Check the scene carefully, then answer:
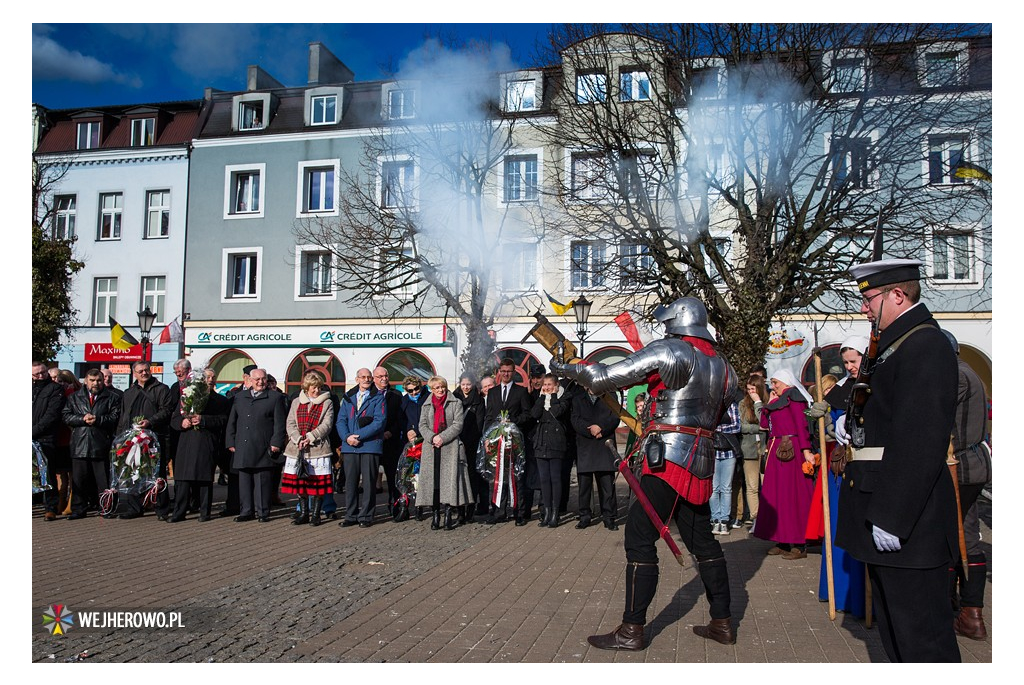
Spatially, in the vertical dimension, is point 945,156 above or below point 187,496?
above

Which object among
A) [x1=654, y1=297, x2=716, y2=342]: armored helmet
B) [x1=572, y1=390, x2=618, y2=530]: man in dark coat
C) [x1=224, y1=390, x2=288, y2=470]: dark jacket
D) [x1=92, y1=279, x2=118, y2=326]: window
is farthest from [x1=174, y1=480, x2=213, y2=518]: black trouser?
[x1=654, y1=297, x2=716, y2=342]: armored helmet

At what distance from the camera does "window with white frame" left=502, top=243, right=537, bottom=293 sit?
37.5 feet

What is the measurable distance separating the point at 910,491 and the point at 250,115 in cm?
913

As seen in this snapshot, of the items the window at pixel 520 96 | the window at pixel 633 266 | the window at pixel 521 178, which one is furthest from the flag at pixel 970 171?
the window at pixel 521 178

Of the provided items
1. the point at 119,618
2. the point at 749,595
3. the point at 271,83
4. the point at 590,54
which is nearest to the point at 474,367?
the point at 590,54

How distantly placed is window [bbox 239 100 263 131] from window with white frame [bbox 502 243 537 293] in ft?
12.2

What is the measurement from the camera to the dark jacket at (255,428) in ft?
28.6

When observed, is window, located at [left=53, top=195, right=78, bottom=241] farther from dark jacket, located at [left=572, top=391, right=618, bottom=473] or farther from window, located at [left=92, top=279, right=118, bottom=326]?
dark jacket, located at [left=572, top=391, right=618, bottom=473]

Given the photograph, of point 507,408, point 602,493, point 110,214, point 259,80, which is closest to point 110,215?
point 110,214

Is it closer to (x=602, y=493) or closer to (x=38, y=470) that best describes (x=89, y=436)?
(x=38, y=470)

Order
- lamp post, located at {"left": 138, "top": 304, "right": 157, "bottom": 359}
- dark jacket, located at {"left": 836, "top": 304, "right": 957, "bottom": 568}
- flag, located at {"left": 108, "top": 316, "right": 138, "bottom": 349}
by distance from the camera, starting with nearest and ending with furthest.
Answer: dark jacket, located at {"left": 836, "top": 304, "right": 957, "bottom": 568} → lamp post, located at {"left": 138, "top": 304, "right": 157, "bottom": 359} → flag, located at {"left": 108, "top": 316, "right": 138, "bottom": 349}

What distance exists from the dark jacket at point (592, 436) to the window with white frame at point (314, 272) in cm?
484

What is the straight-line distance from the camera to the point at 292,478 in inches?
345

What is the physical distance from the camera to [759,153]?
31.8 feet
